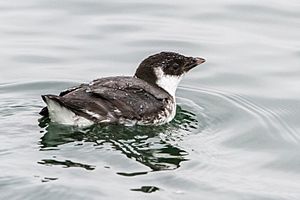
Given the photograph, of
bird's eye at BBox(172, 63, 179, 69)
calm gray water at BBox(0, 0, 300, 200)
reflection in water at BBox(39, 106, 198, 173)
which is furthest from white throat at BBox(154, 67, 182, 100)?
reflection in water at BBox(39, 106, 198, 173)

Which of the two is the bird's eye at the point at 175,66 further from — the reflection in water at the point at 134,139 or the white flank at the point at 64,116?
the white flank at the point at 64,116

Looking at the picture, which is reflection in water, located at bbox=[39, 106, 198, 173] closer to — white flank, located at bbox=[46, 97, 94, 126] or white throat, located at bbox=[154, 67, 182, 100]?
white flank, located at bbox=[46, 97, 94, 126]

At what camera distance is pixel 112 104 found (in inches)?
447

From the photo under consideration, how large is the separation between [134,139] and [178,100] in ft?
5.85

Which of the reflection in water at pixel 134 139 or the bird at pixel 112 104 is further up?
the bird at pixel 112 104

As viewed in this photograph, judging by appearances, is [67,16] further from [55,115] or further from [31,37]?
[55,115]

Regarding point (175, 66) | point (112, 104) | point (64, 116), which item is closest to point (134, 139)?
point (112, 104)

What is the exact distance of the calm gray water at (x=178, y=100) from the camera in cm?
998

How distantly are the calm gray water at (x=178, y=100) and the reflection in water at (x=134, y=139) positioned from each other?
13 mm

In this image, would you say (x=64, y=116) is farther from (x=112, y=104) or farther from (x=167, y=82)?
(x=167, y=82)

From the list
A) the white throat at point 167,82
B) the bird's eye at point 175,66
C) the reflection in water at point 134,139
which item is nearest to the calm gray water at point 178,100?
the reflection in water at point 134,139

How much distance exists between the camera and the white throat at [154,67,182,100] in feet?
40.4

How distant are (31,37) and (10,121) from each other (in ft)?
12.5

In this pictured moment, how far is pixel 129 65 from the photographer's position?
1409 cm
